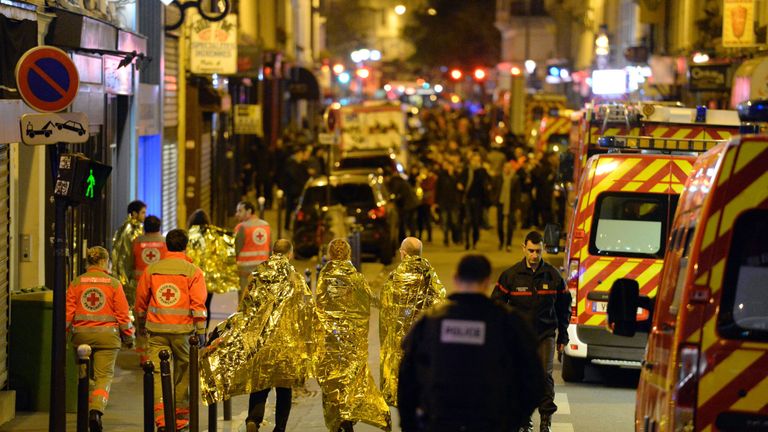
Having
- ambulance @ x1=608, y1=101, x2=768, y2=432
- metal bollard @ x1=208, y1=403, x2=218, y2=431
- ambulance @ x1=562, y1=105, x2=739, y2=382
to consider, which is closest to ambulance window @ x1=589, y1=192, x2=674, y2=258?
ambulance @ x1=562, y1=105, x2=739, y2=382

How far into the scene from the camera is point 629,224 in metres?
13.6

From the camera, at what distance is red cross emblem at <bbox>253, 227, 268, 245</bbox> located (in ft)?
51.3

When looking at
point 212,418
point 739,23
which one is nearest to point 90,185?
point 212,418

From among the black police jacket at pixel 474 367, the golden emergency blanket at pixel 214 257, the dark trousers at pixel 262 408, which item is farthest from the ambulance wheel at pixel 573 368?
the black police jacket at pixel 474 367

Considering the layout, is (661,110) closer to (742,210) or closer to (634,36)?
(742,210)

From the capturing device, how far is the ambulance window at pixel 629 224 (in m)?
13.4

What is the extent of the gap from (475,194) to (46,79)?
58.3 feet

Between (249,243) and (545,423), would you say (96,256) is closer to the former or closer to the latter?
(545,423)

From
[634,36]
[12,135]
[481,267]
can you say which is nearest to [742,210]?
[481,267]

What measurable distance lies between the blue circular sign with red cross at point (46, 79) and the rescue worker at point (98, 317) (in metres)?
1.50

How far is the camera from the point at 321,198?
24234mm

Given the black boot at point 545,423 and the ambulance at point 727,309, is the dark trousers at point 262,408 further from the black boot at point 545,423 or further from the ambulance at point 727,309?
the ambulance at point 727,309

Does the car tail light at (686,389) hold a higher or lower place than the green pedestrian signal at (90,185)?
lower

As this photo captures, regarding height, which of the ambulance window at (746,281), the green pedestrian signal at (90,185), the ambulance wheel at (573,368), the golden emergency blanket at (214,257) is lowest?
the ambulance wheel at (573,368)
